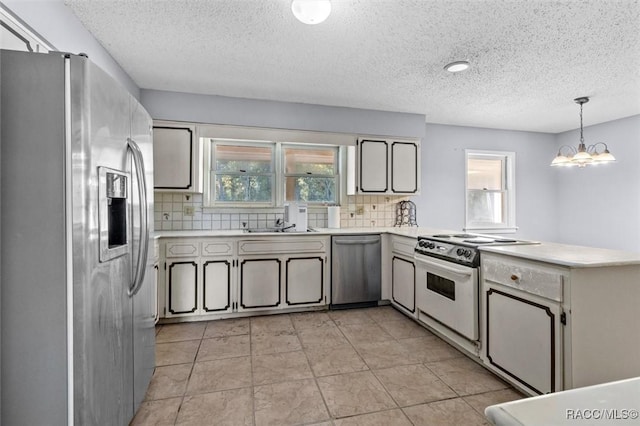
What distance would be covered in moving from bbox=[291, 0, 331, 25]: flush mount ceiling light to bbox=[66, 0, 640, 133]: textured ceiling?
0.16 metres

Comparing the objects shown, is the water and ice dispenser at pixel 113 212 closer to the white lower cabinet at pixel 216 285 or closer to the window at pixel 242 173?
the white lower cabinet at pixel 216 285

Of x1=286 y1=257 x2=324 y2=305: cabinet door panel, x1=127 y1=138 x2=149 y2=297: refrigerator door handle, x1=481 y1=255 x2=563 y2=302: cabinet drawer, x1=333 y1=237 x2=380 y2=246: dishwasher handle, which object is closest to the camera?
x1=127 y1=138 x2=149 y2=297: refrigerator door handle

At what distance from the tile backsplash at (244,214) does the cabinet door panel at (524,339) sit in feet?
7.29

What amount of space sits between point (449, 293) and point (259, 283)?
6.18 feet

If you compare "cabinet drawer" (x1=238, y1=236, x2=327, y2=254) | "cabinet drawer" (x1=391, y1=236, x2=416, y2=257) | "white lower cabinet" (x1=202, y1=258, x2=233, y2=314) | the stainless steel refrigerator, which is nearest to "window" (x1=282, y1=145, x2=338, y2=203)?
"cabinet drawer" (x1=238, y1=236, x2=327, y2=254)

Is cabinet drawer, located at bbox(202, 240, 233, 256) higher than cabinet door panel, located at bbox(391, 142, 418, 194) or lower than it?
lower

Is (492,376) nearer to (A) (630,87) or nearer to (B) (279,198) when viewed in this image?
(B) (279,198)

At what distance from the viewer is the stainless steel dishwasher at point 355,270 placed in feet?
11.6

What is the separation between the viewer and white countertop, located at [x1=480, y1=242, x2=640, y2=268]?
1640 millimetres

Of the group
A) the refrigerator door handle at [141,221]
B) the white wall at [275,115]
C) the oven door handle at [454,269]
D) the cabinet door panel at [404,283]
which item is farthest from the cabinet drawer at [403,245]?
the refrigerator door handle at [141,221]

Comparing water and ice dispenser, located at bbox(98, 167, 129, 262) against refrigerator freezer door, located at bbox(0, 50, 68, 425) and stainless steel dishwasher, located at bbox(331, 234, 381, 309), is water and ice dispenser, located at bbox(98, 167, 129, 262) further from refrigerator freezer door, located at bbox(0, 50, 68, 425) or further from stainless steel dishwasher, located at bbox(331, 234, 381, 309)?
stainless steel dishwasher, located at bbox(331, 234, 381, 309)

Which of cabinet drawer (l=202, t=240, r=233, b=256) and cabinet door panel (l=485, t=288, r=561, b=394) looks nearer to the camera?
cabinet door panel (l=485, t=288, r=561, b=394)

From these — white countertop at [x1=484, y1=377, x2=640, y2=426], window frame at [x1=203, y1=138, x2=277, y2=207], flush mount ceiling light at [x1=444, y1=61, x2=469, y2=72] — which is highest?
flush mount ceiling light at [x1=444, y1=61, x2=469, y2=72]

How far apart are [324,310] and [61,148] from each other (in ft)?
9.61
